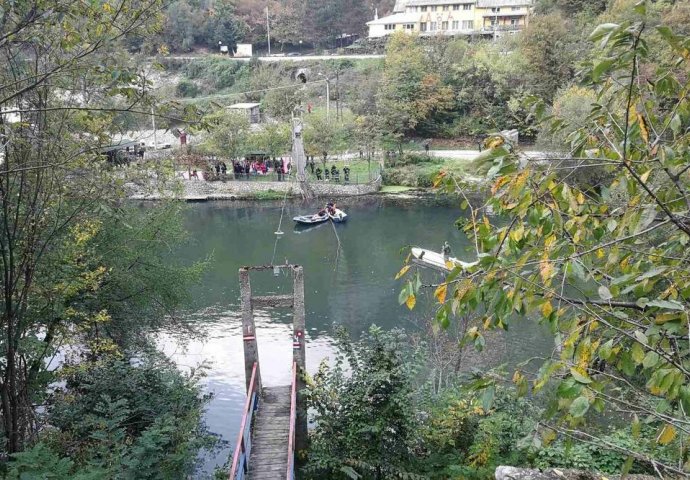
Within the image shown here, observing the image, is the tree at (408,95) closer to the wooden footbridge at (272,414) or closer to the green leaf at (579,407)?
the wooden footbridge at (272,414)

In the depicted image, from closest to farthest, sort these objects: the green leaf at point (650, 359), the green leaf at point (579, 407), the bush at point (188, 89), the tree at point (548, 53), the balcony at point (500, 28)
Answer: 1. the green leaf at point (579, 407)
2. the green leaf at point (650, 359)
3. the tree at point (548, 53)
4. the balcony at point (500, 28)
5. the bush at point (188, 89)

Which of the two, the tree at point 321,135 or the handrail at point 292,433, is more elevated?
the tree at point 321,135

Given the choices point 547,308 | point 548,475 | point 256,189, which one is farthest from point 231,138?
point 547,308

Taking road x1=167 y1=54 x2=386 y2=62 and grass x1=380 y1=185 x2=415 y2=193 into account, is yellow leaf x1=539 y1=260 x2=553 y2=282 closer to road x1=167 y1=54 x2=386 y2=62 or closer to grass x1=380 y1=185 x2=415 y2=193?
grass x1=380 y1=185 x2=415 y2=193

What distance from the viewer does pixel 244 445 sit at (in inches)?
339

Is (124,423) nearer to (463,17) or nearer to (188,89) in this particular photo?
(188,89)

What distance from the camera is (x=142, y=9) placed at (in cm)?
541

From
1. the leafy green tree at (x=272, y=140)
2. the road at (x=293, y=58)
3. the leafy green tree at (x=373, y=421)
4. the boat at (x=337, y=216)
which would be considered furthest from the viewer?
the road at (x=293, y=58)

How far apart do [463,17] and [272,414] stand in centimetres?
4579

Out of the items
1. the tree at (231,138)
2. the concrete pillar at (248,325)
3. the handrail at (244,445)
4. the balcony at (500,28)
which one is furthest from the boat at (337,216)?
the balcony at (500,28)

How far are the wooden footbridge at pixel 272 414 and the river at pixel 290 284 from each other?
68.7 inches

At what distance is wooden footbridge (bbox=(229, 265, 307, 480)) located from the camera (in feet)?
30.1

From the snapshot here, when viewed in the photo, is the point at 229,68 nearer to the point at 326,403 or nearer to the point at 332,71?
the point at 332,71

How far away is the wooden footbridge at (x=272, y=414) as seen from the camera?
9.16 metres
